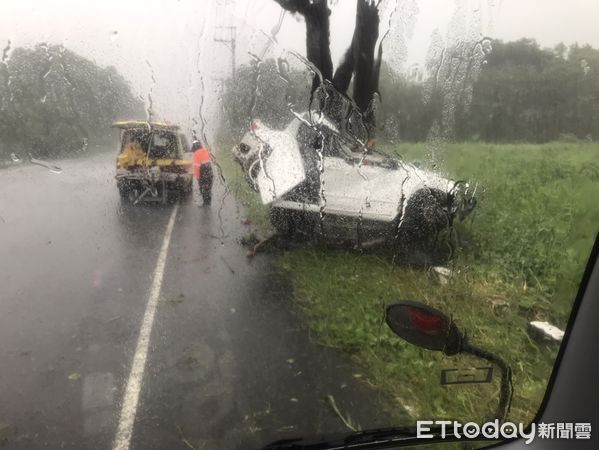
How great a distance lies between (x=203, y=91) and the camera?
1559mm

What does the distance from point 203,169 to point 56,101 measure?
0.47m

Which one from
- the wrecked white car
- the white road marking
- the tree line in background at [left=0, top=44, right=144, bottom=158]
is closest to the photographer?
the tree line in background at [left=0, top=44, right=144, bottom=158]

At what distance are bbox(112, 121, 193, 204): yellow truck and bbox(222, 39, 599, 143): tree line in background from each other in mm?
367

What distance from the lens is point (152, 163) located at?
161 centimetres

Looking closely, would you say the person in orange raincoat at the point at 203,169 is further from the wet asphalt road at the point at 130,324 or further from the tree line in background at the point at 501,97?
the tree line in background at the point at 501,97

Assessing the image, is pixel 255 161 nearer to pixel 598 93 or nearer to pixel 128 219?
pixel 128 219

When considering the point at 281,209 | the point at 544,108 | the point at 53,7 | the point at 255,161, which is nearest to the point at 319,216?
the point at 281,209

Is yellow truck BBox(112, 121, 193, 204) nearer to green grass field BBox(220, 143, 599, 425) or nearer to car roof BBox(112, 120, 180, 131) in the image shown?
car roof BBox(112, 120, 180, 131)

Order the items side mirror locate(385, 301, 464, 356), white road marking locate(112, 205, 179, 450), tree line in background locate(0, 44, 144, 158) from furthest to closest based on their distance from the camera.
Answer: side mirror locate(385, 301, 464, 356) < white road marking locate(112, 205, 179, 450) < tree line in background locate(0, 44, 144, 158)

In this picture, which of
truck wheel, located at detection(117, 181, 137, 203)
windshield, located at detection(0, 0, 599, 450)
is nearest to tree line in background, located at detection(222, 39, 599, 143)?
windshield, located at detection(0, 0, 599, 450)

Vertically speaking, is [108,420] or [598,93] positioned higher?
[598,93]

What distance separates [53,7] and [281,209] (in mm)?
904

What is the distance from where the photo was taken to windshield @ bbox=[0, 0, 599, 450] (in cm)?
150

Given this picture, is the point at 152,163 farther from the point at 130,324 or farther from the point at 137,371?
the point at 137,371
